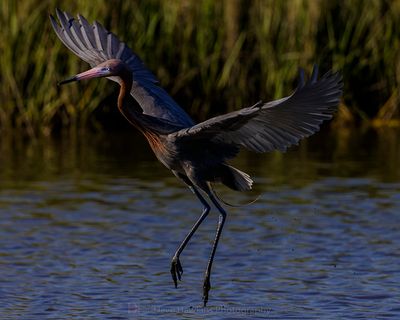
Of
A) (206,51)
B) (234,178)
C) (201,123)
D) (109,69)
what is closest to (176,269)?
(234,178)

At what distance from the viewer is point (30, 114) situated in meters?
12.9

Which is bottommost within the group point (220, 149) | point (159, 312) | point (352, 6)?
point (159, 312)

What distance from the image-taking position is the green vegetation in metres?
12.8

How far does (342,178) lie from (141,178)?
1.92 m

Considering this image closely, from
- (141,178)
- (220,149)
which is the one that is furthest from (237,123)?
(141,178)

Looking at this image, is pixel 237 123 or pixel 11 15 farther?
pixel 11 15

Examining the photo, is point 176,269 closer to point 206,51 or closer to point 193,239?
point 193,239

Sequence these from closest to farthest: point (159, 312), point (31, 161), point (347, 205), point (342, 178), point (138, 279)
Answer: point (159, 312) → point (138, 279) → point (347, 205) → point (342, 178) → point (31, 161)

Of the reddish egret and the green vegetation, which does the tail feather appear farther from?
the green vegetation

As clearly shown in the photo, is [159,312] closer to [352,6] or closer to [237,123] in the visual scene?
[237,123]

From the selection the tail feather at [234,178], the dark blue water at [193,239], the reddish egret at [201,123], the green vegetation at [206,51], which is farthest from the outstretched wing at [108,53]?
the green vegetation at [206,51]

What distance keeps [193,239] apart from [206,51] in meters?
5.28

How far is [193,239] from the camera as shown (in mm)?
8383

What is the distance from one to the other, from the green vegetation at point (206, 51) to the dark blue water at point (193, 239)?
65cm
